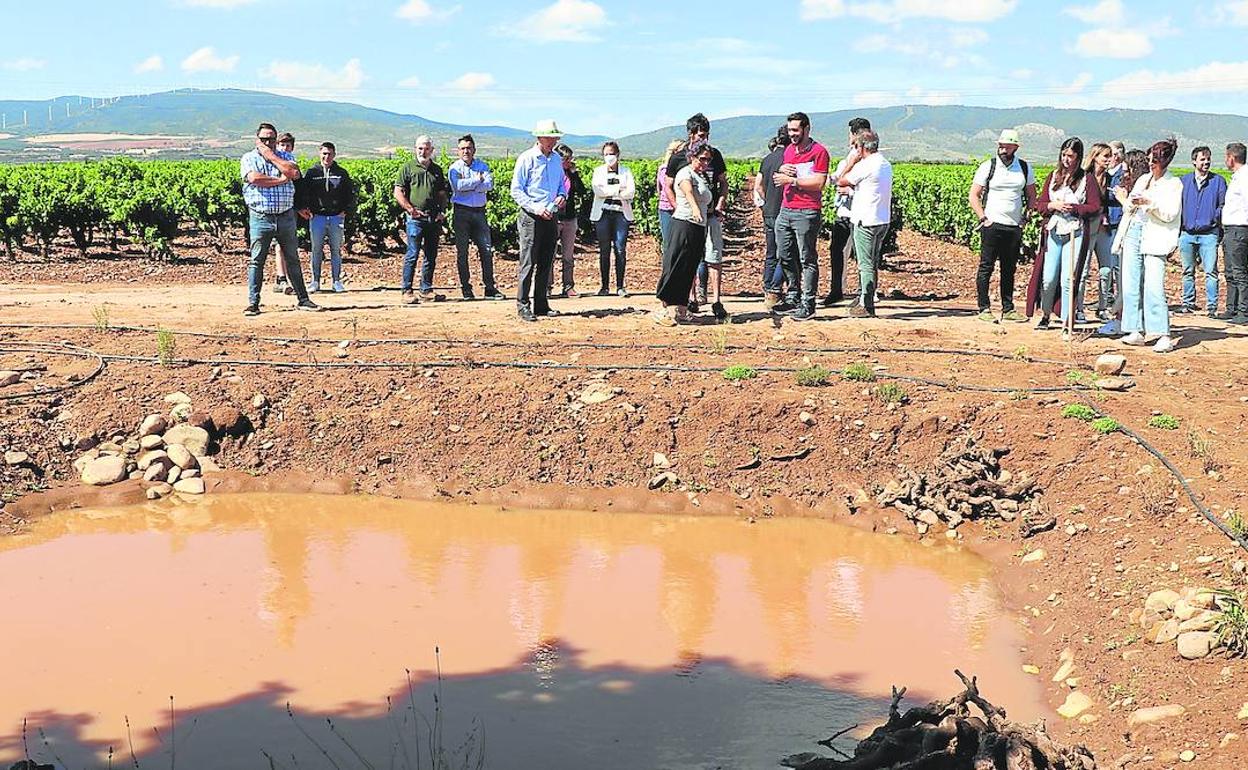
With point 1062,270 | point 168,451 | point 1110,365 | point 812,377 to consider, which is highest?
point 1062,270

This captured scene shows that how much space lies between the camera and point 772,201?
12031mm

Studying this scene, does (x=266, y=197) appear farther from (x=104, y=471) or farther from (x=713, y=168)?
(x=713, y=168)

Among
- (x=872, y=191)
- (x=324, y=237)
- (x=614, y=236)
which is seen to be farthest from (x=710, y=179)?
(x=324, y=237)

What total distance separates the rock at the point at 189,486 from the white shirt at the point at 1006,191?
286 inches

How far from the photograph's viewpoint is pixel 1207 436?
7.99 meters

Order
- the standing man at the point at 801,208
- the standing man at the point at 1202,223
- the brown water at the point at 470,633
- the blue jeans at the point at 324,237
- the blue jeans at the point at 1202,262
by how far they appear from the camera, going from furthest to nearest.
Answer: the blue jeans at the point at 324,237, the blue jeans at the point at 1202,262, the standing man at the point at 1202,223, the standing man at the point at 801,208, the brown water at the point at 470,633

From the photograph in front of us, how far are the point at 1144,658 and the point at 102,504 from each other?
266 inches

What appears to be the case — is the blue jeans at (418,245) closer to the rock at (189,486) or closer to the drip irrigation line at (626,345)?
the drip irrigation line at (626,345)

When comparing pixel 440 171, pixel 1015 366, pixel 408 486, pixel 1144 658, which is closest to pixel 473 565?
pixel 408 486

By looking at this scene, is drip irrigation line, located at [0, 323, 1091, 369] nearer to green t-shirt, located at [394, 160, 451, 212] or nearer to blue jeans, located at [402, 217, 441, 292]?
blue jeans, located at [402, 217, 441, 292]

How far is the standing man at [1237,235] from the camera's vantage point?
11.7m

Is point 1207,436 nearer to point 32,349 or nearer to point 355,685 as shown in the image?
point 355,685

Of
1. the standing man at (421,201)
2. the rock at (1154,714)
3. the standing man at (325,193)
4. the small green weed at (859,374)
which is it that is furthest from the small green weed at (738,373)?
the standing man at (325,193)

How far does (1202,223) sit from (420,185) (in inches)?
308
